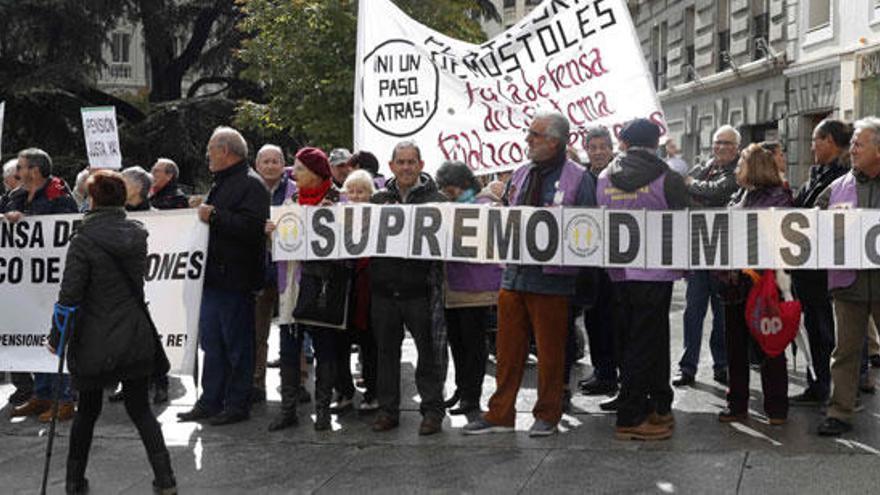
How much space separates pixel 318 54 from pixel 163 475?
1674cm

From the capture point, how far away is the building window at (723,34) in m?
28.1

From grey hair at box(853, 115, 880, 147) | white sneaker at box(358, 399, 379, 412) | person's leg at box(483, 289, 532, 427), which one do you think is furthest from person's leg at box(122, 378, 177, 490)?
grey hair at box(853, 115, 880, 147)

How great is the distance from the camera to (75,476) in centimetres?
618

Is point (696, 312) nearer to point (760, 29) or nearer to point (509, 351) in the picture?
point (509, 351)

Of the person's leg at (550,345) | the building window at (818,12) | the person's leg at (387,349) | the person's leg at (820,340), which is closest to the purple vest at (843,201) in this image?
the person's leg at (820,340)

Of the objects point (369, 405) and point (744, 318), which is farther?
point (369, 405)

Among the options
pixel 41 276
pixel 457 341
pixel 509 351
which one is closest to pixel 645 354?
pixel 509 351

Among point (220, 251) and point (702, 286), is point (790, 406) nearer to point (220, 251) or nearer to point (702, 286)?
point (702, 286)

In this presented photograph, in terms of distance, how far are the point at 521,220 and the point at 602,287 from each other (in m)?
1.63

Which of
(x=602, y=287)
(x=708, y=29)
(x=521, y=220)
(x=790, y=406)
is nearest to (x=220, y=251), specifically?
(x=521, y=220)

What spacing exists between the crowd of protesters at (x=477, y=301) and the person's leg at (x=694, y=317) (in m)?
0.01

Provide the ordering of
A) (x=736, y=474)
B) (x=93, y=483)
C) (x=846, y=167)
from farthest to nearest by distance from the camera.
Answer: (x=846, y=167) < (x=93, y=483) < (x=736, y=474)

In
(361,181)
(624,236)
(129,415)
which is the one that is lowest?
(129,415)

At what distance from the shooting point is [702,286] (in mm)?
8453
